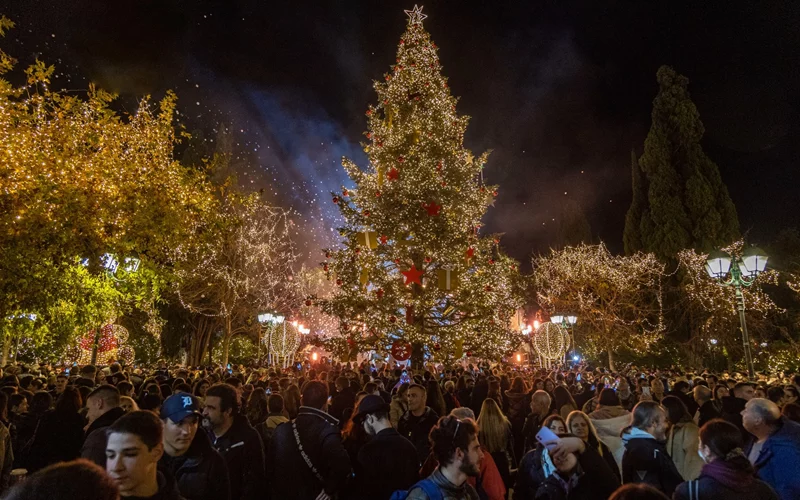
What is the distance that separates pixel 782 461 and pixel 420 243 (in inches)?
721

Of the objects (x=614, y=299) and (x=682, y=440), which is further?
(x=614, y=299)

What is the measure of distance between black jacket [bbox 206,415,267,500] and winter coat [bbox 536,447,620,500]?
2522 millimetres

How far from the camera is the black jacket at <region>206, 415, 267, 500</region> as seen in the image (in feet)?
14.1

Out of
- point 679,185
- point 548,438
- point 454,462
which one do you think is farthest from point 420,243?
point 679,185

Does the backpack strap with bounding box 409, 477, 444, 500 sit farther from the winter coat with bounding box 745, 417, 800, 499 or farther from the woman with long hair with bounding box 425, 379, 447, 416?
the woman with long hair with bounding box 425, 379, 447, 416

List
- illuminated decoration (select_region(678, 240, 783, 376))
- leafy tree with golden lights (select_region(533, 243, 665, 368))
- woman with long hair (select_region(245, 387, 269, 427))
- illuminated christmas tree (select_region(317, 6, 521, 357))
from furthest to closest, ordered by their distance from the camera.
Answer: leafy tree with golden lights (select_region(533, 243, 665, 368))
illuminated decoration (select_region(678, 240, 783, 376))
illuminated christmas tree (select_region(317, 6, 521, 357))
woman with long hair (select_region(245, 387, 269, 427))

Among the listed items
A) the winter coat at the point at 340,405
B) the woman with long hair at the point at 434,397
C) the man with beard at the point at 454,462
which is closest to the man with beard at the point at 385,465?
the man with beard at the point at 454,462

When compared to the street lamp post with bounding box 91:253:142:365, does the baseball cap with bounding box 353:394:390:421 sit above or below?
below

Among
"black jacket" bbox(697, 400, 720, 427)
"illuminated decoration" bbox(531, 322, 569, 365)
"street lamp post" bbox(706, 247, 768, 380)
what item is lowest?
"black jacket" bbox(697, 400, 720, 427)

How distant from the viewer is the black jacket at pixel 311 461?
423 centimetres

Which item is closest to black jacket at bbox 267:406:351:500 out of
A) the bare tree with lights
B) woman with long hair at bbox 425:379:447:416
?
woman with long hair at bbox 425:379:447:416

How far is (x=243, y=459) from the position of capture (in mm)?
4367

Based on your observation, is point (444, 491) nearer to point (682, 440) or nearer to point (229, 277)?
point (682, 440)

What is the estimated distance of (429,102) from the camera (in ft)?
78.7
